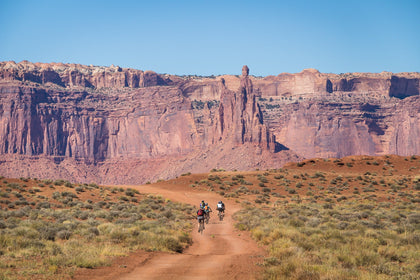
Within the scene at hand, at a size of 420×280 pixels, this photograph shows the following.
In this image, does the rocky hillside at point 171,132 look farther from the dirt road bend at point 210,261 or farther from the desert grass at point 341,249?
the dirt road bend at point 210,261

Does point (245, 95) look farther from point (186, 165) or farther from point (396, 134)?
point (396, 134)

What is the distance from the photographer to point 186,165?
16200 centimetres

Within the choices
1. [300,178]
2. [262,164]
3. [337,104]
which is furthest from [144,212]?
[337,104]

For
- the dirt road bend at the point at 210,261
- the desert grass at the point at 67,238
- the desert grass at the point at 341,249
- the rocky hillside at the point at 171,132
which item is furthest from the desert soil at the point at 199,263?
the rocky hillside at the point at 171,132

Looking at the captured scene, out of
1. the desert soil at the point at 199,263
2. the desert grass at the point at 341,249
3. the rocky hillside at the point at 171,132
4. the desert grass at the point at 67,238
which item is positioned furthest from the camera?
the rocky hillside at the point at 171,132

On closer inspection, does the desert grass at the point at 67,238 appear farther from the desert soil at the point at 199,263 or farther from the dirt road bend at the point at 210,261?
the dirt road bend at the point at 210,261

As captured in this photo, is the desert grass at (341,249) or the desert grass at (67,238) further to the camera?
the desert grass at (67,238)

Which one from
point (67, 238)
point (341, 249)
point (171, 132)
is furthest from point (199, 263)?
point (171, 132)

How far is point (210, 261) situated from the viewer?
19.2 meters

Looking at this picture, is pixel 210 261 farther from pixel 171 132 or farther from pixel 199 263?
pixel 171 132

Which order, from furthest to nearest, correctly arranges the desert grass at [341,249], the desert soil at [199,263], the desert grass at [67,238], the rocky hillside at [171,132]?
the rocky hillside at [171,132] < the desert grass at [67,238] < the desert soil at [199,263] < the desert grass at [341,249]

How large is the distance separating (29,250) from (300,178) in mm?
52489

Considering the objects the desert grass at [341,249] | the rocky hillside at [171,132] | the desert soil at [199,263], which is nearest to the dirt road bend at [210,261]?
the desert soil at [199,263]

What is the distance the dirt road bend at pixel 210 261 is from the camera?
16562mm
